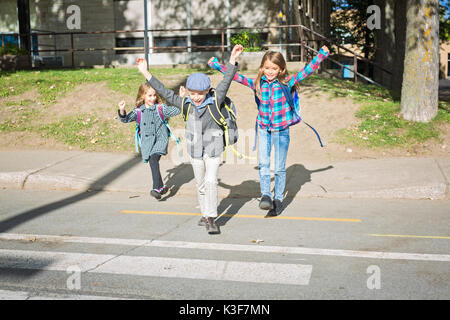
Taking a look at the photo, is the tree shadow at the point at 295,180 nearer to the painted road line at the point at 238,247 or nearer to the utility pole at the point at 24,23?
the painted road line at the point at 238,247

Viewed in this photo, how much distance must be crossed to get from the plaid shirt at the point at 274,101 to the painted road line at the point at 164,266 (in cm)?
221

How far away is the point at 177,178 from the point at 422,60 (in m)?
5.59

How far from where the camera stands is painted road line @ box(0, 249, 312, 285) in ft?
14.3

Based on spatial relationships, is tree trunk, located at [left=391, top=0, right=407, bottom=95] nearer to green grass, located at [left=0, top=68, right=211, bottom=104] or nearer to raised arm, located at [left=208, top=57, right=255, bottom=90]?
green grass, located at [left=0, top=68, right=211, bottom=104]

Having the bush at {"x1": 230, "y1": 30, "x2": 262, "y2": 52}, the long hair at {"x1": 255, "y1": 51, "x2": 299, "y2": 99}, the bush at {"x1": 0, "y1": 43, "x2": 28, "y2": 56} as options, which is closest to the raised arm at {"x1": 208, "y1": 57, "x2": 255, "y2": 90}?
the long hair at {"x1": 255, "y1": 51, "x2": 299, "y2": 99}

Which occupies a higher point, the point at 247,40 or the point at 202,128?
the point at 247,40

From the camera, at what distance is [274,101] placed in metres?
6.36

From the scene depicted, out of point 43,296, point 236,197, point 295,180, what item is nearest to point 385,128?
point 295,180

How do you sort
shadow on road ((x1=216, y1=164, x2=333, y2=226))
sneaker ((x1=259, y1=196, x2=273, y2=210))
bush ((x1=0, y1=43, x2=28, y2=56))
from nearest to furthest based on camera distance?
sneaker ((x1=259, y1=196, x2=273, y2=210)) → shadow on road ((x1=216, y1=164, x2=333, y2=226)) → bush ((x1=0, y1=43, x2=28, y2=56))

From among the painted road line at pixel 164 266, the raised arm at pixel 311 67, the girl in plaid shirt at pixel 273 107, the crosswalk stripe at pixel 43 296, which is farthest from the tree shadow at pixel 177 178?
the crosswalk stripe at pixel 43 296

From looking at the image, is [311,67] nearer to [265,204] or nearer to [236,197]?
[265,204]

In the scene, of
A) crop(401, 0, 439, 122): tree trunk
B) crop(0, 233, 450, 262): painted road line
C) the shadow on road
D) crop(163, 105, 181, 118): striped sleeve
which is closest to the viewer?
crop(0, 233, 450, 262): painted road line
